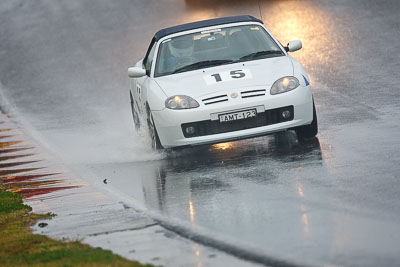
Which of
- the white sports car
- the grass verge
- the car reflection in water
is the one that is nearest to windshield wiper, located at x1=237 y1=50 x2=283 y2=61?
the white sports car

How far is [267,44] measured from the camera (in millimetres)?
12461

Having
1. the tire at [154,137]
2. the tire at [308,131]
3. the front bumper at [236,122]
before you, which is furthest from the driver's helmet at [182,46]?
the tire at [308,131]

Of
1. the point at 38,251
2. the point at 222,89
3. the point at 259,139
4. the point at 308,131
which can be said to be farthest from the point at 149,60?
the point at 38,251

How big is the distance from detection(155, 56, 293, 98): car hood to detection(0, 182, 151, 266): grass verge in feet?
9.62

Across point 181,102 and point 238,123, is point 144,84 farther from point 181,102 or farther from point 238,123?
point 238,123

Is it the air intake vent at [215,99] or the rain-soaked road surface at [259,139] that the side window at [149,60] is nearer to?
the rain-soaked road surface at [259,139]

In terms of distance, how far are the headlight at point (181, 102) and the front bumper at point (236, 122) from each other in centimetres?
7

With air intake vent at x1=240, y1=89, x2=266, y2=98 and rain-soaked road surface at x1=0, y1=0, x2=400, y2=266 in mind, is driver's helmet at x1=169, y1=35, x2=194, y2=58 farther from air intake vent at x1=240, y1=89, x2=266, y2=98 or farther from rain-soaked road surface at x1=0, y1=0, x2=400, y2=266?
air intake vent at x1=240, y1=89, x2=266, y2=98

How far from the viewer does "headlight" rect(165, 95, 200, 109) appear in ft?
36.5

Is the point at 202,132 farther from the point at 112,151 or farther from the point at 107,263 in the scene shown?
the point at 107,263

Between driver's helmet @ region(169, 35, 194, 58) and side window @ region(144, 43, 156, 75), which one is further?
side window @ region(144, 43, 156, 75)

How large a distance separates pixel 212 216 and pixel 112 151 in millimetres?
5176

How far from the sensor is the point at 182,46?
41.2 feet

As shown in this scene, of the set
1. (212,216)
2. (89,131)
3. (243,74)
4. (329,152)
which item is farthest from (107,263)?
(89,131)
